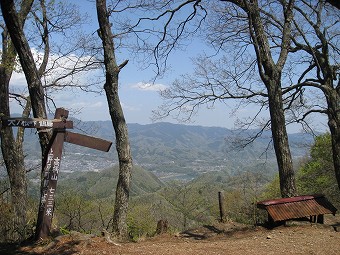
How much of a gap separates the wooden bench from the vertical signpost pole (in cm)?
412

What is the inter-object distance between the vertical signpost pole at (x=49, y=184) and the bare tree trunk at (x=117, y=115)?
1.33m

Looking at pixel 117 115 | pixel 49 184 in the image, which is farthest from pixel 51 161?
pixel 117 115

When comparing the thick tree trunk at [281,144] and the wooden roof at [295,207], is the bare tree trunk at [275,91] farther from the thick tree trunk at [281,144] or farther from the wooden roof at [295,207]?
the wooden roof at [295,207]

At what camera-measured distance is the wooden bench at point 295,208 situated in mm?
6504

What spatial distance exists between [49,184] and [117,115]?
1829mm

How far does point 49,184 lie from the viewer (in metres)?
4.83

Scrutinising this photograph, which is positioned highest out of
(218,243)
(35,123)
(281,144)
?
(35,123)

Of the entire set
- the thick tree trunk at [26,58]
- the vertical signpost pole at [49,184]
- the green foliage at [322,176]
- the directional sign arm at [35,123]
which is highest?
the thick tree trunk at [26,58]

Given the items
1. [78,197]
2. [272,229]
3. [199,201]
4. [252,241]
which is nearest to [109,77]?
[252,241]

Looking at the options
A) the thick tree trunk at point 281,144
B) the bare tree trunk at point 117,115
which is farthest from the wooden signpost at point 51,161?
the thick tree trunk at point 281,144

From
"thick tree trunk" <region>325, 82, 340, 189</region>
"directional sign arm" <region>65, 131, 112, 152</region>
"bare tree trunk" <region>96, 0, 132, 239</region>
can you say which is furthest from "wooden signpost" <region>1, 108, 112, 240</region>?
"thick tree trunk" <region>325, 82, 340, 189</region>

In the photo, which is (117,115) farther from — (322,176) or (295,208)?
(322,176)

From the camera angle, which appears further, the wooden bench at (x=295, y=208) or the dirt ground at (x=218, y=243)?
the wooden bench at (x=295, y=208)

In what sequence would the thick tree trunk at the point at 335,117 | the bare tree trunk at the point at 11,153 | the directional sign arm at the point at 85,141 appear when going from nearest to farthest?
the directional sign arm at the point at 85,141, the bare tree trunk at the point at 11,153, the thick tree trunk at the point at 335,117
